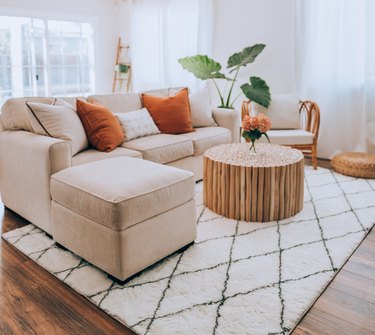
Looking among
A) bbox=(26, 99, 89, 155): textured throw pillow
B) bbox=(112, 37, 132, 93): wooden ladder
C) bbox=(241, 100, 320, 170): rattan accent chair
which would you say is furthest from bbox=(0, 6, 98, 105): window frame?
bbox=(26, 99, 89, 155): textured throw pillow

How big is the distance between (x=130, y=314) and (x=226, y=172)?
4.25ft

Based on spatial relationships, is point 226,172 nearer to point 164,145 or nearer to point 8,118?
point 164,145

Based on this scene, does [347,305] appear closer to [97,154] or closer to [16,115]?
[97,154]

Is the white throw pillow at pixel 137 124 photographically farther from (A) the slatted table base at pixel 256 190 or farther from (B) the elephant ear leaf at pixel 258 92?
(B) the elephant ear leaf at pixel 258 92

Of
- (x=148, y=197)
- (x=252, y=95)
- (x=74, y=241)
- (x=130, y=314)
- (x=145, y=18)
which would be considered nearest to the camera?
(x=130, y=314)

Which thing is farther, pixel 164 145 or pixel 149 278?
pixel 164 145

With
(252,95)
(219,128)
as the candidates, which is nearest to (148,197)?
(219,128)

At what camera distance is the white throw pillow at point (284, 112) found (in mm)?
4312

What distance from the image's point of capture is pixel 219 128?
4062 millimetres

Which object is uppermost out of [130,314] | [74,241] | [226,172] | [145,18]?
[145,18]

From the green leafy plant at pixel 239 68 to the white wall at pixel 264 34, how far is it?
287mm

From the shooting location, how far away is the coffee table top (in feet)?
9.28

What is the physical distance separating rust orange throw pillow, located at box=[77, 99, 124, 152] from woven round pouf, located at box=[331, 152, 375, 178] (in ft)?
7.60

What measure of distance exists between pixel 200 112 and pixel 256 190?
1.55 meters
